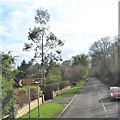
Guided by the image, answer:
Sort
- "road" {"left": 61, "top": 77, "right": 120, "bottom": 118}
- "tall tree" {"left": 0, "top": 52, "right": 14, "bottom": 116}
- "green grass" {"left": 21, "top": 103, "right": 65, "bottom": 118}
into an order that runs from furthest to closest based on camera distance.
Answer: "road" {"left": 61, "top": 77, "right": 120, "bottom": 118} → "green grass" {"left": 21, "top": 103, "right": 65, "bottom": 118} → "tall tree" {"left": 0, "top": 52, "right": 14, "bottom": 116}

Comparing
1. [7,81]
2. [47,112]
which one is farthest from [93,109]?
[7,81]

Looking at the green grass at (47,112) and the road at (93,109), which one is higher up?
the green grass at (47,112)

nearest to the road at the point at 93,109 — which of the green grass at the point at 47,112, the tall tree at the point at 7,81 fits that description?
the green grass at the point at 47,112

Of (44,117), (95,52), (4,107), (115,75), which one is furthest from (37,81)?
(95,52)

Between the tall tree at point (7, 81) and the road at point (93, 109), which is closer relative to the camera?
the tall tree at point (7, 81)

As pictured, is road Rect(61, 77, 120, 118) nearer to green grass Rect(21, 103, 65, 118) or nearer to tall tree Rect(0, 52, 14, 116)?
green grass Rect(21, 103, 65, 118)

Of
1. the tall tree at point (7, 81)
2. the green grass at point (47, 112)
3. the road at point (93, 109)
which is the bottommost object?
the road at point (93, 109)

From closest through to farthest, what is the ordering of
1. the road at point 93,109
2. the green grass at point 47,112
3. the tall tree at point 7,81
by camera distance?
the tall tree at point 7,81 < the green grass at point 47,112 < the road at point 93,109

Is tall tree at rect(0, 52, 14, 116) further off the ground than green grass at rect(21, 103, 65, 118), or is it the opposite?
tall tree at rect(0, 52, 14, 116)

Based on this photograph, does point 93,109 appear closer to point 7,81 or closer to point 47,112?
point 47,112

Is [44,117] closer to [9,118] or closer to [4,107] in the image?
[9,118]

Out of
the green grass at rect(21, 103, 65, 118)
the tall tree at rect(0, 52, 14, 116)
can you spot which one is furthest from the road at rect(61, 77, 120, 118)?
the tall tree at rect(0, 52, 14, 116)

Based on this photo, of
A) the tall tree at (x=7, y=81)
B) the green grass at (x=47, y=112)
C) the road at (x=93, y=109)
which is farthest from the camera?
the road at (x=93, y=109)

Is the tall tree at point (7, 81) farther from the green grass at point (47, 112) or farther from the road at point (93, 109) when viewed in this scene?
the road at point (93, 109)
